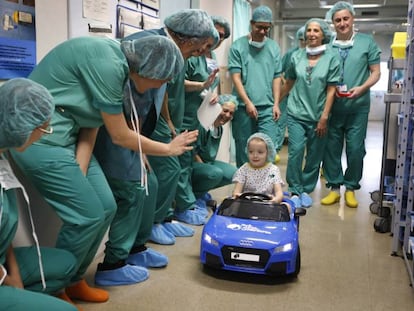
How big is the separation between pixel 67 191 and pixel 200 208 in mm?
1834

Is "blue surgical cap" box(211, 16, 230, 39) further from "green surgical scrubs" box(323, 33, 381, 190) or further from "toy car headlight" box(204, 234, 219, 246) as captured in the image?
"toy car headlight" box(204, 234, 219, 246)

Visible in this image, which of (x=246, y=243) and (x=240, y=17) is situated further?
(x=240, y=17)

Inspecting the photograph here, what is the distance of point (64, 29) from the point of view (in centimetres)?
216

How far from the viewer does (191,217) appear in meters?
3.30

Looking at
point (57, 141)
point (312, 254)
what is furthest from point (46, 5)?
point (312, 254)

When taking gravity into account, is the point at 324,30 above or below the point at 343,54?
above

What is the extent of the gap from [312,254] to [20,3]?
81.3 inches

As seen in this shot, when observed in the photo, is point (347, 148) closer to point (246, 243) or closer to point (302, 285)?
point (302, 285)

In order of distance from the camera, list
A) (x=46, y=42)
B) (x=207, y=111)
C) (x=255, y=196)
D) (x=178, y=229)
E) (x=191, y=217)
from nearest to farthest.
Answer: (x=46, y=42) → (x=255, y=196) → (x=207, y=111) → (x=178, y=229) → (x=191, y=217)

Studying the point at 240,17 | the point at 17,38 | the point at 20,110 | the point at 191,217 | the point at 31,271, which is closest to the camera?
the point at 20,110

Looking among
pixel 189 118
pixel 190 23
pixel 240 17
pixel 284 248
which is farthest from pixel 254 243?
pixel 240 17

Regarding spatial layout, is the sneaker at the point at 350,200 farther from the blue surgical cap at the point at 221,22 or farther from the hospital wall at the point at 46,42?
the hospital wall at the point at 46,42

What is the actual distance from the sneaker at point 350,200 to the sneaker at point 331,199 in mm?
95

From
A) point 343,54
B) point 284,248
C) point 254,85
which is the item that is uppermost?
point 343,54
